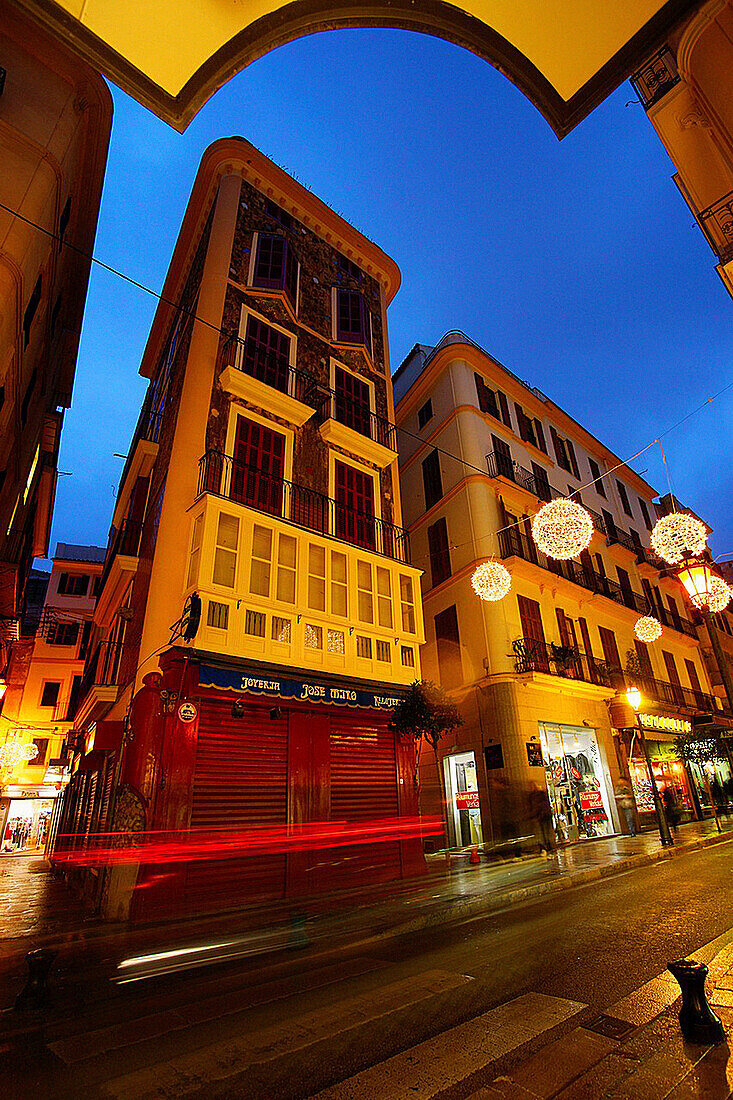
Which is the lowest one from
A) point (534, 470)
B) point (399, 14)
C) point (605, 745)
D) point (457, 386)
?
point (605, 745)

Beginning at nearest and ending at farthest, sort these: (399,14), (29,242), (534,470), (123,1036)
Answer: (399,14) < (123,1036) < (29,242) < (534,470)

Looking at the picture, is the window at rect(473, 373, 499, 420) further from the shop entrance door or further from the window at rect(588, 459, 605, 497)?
the shop entrance door

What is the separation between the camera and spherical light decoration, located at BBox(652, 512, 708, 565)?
992 centimetres

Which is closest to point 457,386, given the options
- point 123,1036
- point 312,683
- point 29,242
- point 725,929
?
point 312,683

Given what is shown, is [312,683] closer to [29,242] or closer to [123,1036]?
[123,1036]

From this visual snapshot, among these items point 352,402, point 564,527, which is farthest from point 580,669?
point 352,402

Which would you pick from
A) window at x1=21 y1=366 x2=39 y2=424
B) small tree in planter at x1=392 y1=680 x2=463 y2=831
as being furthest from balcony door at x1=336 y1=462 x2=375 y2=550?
window at x1=21 y1=366 x2=39 y2=424

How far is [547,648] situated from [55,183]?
19048 millimetres

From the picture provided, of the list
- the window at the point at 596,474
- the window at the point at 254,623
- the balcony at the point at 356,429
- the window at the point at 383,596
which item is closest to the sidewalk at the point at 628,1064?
the window at the point at 254,623

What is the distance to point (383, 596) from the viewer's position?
1491 cm

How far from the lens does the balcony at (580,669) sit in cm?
1831

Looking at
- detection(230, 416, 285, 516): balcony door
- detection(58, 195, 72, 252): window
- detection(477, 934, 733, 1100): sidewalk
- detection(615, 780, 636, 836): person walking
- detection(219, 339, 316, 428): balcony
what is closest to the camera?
detection(477, 934, 733, 1100): sidewalk

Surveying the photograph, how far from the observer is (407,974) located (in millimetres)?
5711

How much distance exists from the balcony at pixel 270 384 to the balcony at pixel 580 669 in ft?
35.4
